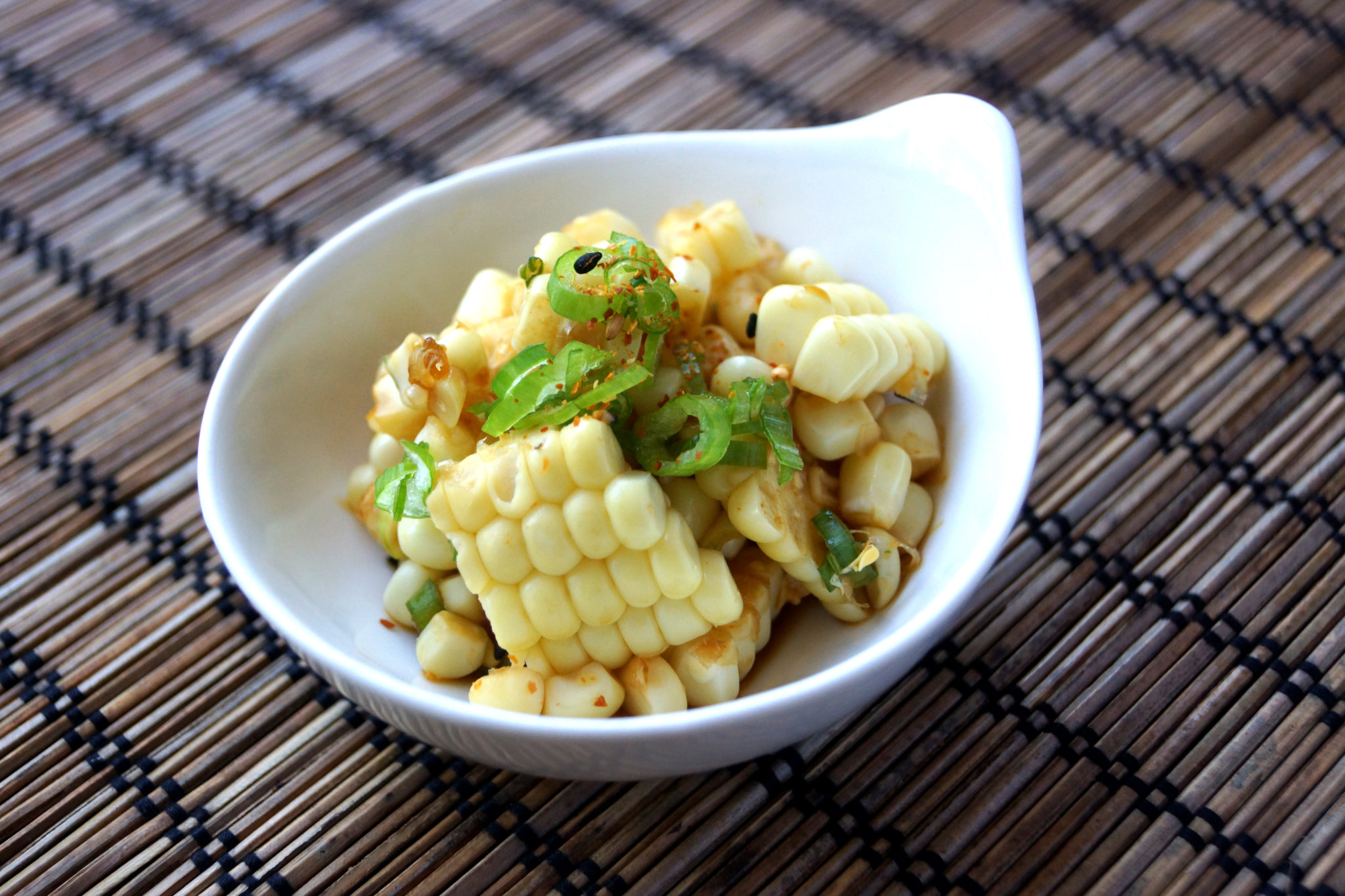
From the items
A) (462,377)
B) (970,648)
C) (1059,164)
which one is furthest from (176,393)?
(1059,164)

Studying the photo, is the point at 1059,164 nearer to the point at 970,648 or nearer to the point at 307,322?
the point at 970,648

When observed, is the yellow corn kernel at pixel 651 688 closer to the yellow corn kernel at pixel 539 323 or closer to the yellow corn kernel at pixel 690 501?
the yellow corn kernel at pixel 690 501

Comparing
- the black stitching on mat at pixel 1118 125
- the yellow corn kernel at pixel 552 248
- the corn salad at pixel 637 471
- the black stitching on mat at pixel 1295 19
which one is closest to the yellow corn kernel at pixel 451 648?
the corn salad at pixel 637 471

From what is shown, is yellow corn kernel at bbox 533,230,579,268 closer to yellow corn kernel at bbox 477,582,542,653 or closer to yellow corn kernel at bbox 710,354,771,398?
yellow corn kernel at bbox 710,354,771,398

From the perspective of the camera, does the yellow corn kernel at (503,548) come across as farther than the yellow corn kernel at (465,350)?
No

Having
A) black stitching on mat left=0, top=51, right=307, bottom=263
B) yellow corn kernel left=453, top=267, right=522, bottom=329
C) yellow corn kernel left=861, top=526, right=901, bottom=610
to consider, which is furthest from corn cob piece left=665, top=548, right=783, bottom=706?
black stitching on mat left=0, top=51, right=307, bottom=263

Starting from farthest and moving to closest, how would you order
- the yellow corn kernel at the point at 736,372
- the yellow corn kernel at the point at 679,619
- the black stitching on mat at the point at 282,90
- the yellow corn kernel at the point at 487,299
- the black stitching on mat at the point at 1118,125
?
the black stitching on mat at the point at 282,90 → the black stitching on mat at the point at 1118,125 → the yellow corn kernel at the point at 487,299 → the yellow corn kernel at the point at 736,372 → the yellow corn kernel at the point at 679,619

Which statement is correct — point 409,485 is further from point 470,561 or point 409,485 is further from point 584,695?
point 584,695
